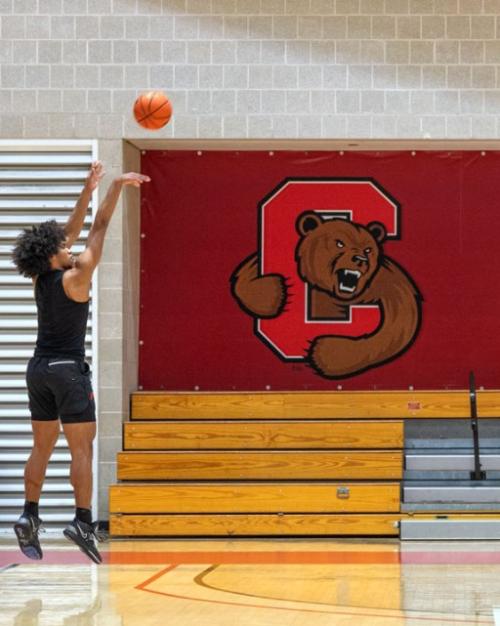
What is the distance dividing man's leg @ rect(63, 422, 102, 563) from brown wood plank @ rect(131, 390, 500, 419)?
4.27 metres

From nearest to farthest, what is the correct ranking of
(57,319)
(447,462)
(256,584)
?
(57,319) → (256,584) → (447,462)

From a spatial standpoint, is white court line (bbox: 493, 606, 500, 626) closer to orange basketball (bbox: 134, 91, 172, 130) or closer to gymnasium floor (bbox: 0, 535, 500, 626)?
gymnasium floor (bbox: 0, 535, 500, 626)

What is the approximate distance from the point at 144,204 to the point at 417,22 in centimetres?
326

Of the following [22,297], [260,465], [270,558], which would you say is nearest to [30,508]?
[270,558]

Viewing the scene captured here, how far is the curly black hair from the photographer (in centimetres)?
808

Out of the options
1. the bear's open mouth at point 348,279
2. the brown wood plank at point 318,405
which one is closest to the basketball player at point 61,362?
the brown wood plank at point 318,405

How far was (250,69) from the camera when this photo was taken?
41.2 feet

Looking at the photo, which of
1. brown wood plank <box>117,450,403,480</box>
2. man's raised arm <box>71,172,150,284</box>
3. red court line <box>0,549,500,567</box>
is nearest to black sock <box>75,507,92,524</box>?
man's raised arm <box>71,172,150,284</box>

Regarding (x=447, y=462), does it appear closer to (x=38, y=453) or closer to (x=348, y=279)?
(x=348, y=279)

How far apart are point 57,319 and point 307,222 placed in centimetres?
557

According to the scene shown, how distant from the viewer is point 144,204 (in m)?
13.4

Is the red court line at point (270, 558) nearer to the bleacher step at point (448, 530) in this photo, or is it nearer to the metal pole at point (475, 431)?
the bleacher step at point (448, 530)

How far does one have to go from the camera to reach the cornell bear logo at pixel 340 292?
524 inches

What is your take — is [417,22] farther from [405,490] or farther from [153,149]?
[405,490]
